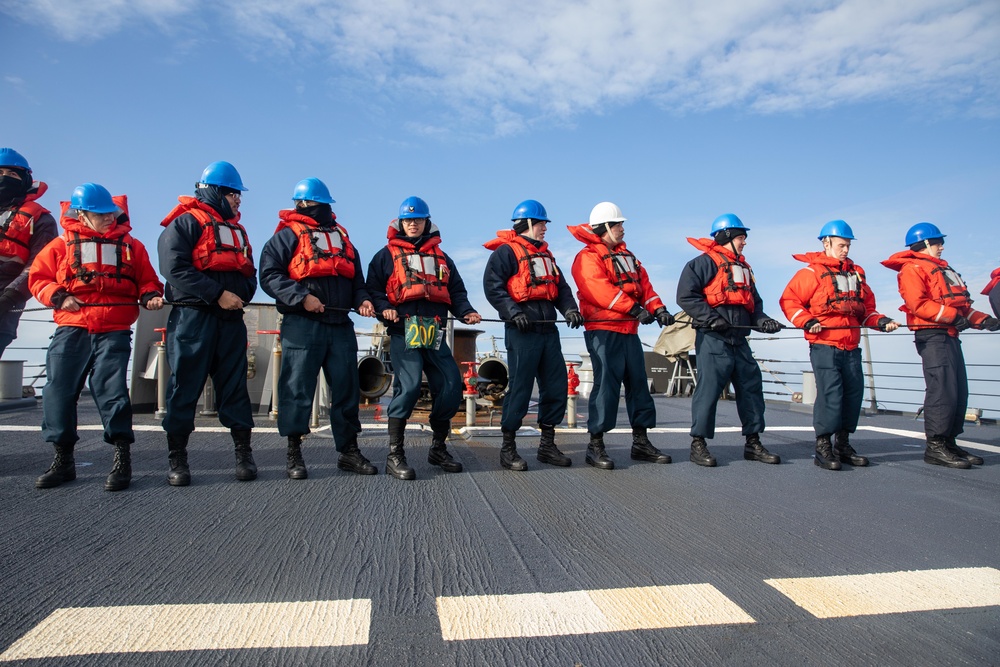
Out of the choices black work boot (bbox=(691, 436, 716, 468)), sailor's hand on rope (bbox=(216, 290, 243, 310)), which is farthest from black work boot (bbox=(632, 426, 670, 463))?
sailor's hand on rope (bbox=(216, 290, 243, 310))

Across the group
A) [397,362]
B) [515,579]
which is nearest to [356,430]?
[397,362]

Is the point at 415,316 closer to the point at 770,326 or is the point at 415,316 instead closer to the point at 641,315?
the point at 641,315

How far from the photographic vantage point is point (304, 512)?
319 cm

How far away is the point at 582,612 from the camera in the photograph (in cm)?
203

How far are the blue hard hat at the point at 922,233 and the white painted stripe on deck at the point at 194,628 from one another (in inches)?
212

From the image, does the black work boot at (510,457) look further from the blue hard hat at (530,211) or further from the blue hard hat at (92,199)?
the blue hard hat at (92,199)

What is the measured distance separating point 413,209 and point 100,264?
1.92 meters

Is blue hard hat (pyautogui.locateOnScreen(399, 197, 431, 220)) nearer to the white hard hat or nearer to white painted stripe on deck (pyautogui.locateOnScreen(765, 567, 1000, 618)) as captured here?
the white hard hat

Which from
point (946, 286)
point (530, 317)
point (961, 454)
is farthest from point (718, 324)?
point (961, 454)

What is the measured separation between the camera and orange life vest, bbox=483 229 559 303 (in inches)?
183

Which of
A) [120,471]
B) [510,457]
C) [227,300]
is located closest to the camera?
[120,471]

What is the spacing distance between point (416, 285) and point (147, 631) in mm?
2751

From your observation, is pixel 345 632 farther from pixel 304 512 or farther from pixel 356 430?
pixel 356 430

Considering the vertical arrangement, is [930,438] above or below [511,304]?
below
